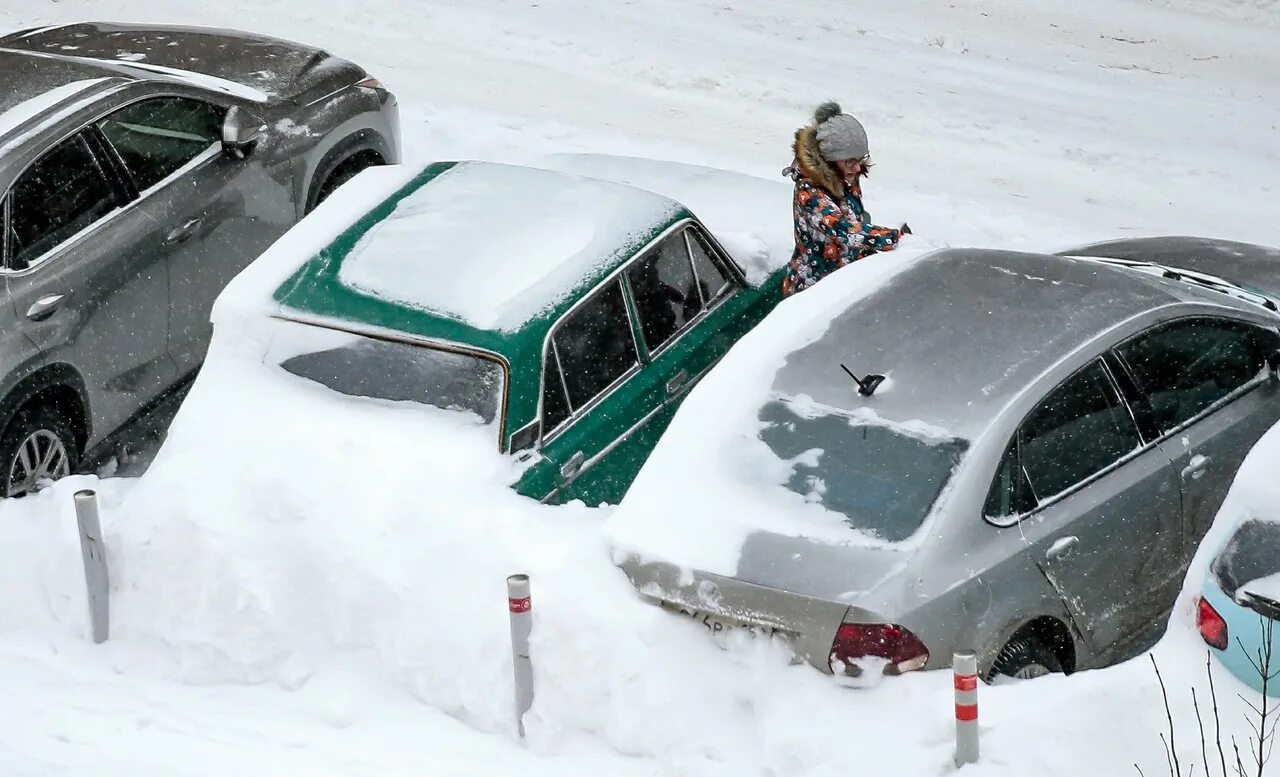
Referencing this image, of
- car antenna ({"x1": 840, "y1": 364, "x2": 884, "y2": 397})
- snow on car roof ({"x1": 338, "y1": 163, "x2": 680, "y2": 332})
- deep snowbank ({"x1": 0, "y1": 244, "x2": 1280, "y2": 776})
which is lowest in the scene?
deep snowbank ({"x1": 0, "y1": 244, "x2": 1280, "y2": 776})

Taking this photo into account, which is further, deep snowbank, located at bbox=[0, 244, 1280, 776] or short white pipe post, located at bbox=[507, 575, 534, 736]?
short white pipe post, located at bbox=[507, 575, 534, 736]

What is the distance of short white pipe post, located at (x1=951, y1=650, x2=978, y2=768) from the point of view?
16.5 feet

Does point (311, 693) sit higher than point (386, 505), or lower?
lower

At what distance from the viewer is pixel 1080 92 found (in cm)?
1248

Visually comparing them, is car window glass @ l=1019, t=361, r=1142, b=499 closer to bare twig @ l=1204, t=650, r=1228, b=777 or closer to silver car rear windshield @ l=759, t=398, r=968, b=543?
silver car rear windshield @ l=759, t=398, r=968, b=543

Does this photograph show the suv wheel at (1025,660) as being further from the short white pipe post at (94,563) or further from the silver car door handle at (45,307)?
the silver car door handle at (45,307)

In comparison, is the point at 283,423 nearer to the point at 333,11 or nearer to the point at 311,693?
the point at 311,693

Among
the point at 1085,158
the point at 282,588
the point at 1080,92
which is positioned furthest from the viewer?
the point at 1080,92

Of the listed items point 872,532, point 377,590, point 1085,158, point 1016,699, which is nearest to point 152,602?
point 377,590

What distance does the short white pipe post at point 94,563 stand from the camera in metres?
6.41

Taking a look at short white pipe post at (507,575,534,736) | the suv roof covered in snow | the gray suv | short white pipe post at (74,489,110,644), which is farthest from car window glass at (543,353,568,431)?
the suv roof covered in snow

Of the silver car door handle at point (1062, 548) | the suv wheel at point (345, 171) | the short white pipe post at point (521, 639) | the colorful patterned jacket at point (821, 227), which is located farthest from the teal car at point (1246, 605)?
the suv wheel at point (345, 171)

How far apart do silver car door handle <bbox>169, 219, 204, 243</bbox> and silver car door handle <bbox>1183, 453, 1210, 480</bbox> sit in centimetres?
490

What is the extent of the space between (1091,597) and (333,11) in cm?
1043
